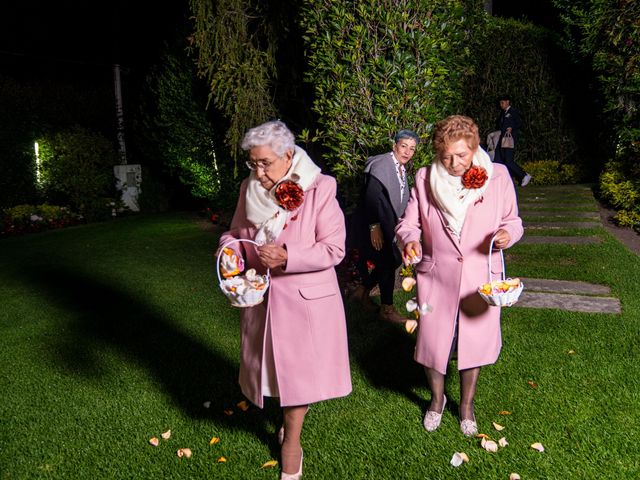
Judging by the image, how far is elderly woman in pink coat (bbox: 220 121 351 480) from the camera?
123 inches

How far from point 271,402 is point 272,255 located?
182 centimetres

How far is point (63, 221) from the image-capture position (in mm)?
15125

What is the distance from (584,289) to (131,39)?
20836 millimetres

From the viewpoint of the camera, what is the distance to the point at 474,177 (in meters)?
3.42

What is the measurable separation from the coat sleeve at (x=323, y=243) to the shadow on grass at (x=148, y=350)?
4.54 feet

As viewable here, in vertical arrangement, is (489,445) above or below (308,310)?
below

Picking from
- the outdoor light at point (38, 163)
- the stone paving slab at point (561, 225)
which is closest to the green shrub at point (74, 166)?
the outdoor light at point (38, 163)

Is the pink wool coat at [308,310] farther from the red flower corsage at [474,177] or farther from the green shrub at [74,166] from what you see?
the green shrub at [74,166]

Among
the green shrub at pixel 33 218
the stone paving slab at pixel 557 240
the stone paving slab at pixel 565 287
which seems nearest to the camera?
the stone paving slab at pixel 565 287

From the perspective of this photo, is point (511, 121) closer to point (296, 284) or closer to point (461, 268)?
point (461, 268)

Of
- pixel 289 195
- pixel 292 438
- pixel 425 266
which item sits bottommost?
pixel 292 438

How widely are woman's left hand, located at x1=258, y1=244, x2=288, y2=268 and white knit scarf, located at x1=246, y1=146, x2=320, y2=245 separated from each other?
6.7 inches

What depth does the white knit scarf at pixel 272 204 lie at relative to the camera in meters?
3.16

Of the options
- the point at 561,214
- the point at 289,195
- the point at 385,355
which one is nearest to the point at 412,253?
the point at 289,195
